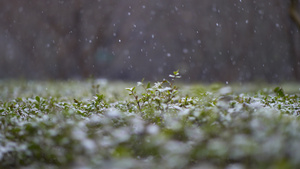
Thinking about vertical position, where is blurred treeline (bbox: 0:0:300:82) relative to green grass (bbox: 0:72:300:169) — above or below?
above

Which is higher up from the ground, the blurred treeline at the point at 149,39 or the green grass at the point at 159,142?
the blurred treeline at the point at 149,39

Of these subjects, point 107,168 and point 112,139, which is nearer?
point 107,168

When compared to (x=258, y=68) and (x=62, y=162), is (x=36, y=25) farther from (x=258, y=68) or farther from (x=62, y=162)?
(x=62, y=162)

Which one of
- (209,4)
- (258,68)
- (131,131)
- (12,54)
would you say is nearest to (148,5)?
(209,4)

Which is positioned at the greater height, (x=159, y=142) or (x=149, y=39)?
(x=149, y=39)

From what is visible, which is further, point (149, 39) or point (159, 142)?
point (149, 39)

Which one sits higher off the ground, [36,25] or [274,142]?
[36,25]

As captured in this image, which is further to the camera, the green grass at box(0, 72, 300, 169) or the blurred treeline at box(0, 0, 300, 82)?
the blurred treeline at box(0, 0, 300, 82)

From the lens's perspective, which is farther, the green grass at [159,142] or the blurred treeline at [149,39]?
the blurred treeline at [149,39]
